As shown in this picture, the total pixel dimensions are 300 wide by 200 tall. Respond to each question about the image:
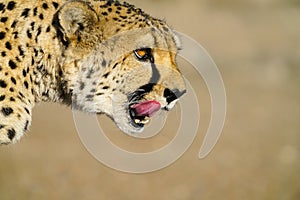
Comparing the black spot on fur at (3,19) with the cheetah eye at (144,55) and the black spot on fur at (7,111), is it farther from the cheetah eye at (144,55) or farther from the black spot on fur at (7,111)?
the cheetah eye at (144,55)

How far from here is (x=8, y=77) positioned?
5.39 m

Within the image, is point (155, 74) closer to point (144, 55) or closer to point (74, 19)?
point (144, 55)

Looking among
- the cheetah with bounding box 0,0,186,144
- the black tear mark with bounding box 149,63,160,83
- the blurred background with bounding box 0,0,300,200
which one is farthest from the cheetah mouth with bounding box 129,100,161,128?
the blurred background with bounding box 0,0,300,200

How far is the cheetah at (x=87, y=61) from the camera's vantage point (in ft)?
17.9

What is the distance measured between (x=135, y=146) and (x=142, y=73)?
26.0 feet

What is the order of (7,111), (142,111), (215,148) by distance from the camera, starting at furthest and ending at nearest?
(215,148) < (142,111) < (7,111)

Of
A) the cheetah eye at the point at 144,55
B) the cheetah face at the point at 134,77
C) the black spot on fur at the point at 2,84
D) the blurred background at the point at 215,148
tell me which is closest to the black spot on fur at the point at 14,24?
the black spot on fur at the point at 2,84

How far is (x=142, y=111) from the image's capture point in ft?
18.8

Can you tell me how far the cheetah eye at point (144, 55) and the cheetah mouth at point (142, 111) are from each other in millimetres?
199

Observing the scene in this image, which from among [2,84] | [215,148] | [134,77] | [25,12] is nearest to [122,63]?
[134,77]

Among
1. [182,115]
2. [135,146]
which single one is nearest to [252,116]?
[135,146]

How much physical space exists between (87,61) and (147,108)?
0.36 metres

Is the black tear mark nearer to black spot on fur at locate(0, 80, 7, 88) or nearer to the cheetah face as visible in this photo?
the cheetah face

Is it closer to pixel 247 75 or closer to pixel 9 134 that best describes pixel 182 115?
pixel 9 134
